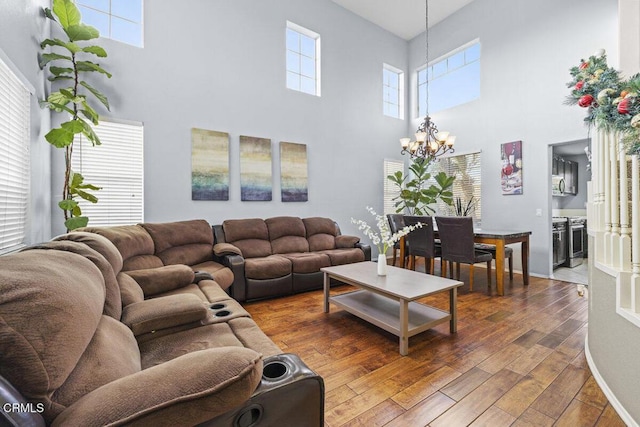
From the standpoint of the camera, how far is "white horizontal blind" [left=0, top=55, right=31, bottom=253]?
85.1 inches

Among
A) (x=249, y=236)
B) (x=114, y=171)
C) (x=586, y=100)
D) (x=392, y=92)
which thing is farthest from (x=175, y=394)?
(x=392, y=92)

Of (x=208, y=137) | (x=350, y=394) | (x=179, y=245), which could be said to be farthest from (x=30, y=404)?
(x=208, y=137)

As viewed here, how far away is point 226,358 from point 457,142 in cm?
604

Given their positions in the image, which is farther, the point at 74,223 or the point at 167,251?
the point at 167,251

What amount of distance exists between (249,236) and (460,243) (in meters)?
2.93

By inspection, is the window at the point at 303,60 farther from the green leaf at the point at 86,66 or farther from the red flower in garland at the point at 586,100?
the red flower in garland at the point at 586,100

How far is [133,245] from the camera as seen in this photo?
3006mm

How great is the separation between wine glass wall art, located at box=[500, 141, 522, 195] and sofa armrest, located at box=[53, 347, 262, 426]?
534 cm

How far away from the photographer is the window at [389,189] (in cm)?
629

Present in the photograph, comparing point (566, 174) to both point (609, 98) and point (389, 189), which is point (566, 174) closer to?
point (389, 189)

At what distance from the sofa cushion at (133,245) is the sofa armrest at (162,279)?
1.76ft

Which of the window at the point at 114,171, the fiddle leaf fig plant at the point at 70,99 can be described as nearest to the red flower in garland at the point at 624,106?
the fiddle leaf fig plant at the point at 70,99

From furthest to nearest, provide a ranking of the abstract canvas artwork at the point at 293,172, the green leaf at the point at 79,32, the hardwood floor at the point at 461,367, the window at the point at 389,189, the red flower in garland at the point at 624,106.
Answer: the window at the point at 389,189 → the abstract canvas artwork at the point at 293,172 → the green leaf at the point at 79,32 → the hardwood floor at the point at 461,367 → the red flower in garland at the point at 624,106

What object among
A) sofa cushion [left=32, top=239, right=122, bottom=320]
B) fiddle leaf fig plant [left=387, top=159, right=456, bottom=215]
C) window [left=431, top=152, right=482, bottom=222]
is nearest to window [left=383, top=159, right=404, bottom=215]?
fiddle leaf fig plant [left=387, top=159, right=456, bottom=215]
